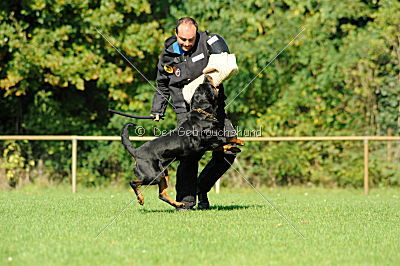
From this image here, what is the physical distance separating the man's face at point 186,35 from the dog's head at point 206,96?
423mm

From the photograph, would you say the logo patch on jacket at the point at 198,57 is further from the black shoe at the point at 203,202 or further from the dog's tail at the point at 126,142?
the black shoe at the point at 203,202

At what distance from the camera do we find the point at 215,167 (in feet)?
23.8

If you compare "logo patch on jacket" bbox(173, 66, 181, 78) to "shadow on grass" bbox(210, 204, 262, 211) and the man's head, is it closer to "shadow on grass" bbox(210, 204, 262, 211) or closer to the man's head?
the man's head

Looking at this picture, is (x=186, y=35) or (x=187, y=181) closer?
(x=186, y=35)

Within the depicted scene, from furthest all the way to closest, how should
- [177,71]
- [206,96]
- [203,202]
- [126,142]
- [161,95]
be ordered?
[203,202] → [161,95] → [177,71] → [126,142] → [206,96]

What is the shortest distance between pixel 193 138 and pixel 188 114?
273mm

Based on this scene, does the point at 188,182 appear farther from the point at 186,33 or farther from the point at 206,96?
the point at 186,33

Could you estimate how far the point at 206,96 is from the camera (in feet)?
21.8

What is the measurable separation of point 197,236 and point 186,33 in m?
2.28

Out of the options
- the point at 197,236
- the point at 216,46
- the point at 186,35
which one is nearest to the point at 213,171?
the point at 216,46

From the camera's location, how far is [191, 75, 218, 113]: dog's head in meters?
6.65

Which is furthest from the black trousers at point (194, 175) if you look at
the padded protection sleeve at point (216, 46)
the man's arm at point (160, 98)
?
the padded protection sleeve at point (216, 46)

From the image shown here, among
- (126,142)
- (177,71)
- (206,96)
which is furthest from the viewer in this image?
(177,71)

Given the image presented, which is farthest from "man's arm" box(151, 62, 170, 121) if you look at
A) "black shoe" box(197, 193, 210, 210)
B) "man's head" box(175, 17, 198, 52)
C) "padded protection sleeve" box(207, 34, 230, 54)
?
"black shoe" box(197, 193, 210, 210)
